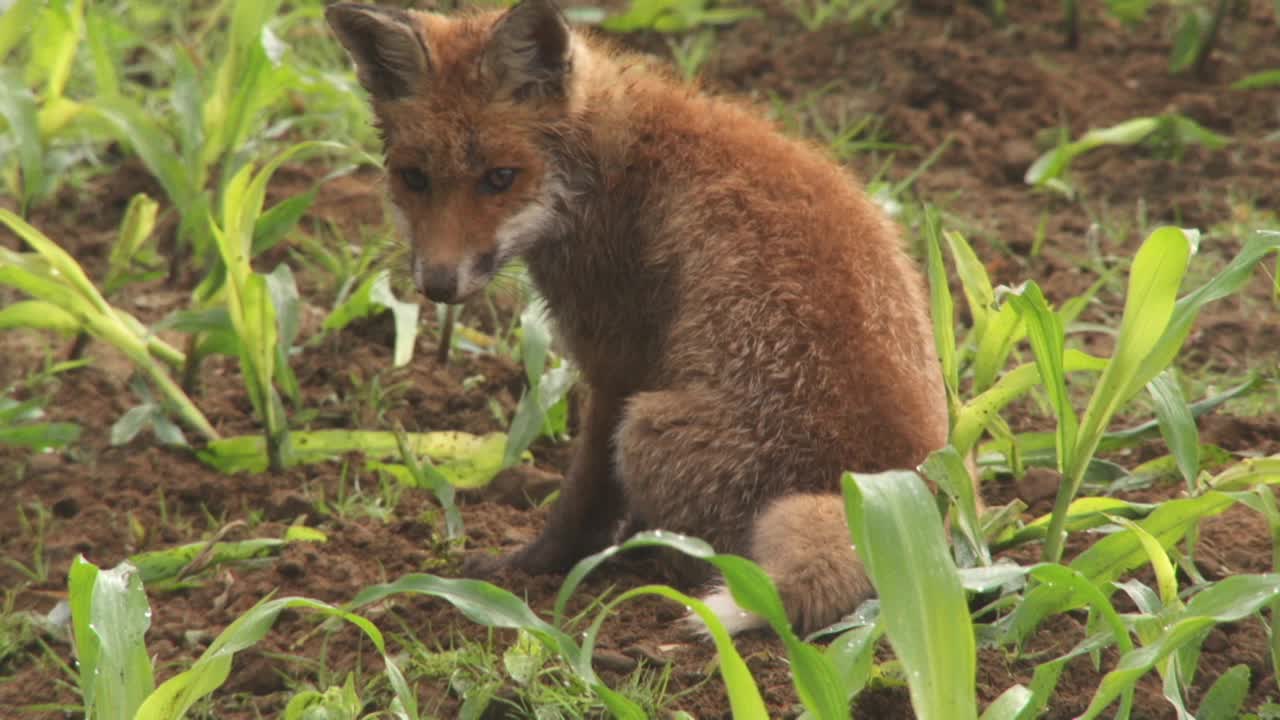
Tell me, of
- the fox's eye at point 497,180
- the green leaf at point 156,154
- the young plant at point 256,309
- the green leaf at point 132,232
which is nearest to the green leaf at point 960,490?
the fox's eye at point 497,180

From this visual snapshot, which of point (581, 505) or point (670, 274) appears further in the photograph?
point (581, 505)

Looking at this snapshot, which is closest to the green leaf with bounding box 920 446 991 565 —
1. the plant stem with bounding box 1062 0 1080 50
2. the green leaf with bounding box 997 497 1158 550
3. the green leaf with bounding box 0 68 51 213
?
the green leaf with bounding box 997 497 1158 550

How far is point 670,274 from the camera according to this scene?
4.56m

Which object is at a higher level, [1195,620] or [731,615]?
[1195,620]

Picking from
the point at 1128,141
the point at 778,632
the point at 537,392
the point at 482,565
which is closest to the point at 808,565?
the point at 778,632

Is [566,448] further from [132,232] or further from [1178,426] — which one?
[1178,426]

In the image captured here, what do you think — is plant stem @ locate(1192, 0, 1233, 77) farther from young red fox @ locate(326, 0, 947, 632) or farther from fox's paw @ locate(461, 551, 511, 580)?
fox's paw @ locate(461, 551, 511, 580)

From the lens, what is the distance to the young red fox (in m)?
4.15

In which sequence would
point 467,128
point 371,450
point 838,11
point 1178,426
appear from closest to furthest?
1. point 1178,426
2. point 467,128
3. point 371,450
4. point 838,11

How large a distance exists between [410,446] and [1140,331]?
2.47 m

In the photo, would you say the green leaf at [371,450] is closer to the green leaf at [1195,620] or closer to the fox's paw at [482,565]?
the fox's paw at [482,565]

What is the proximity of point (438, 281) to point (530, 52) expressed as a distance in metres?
0.72

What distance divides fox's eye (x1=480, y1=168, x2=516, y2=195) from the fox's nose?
0.28m

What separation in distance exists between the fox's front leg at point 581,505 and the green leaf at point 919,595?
63.7 inches
